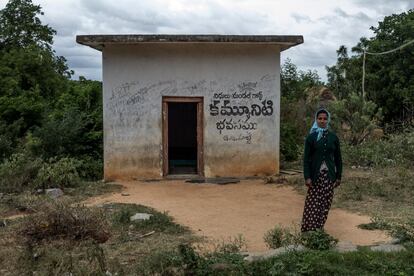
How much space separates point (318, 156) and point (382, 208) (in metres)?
2.70

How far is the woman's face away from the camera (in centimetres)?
644

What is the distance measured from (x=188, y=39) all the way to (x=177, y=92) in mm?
1269

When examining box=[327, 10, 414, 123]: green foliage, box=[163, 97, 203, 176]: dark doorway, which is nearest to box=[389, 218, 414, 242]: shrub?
box=[163, 97, 203, 176]: dark doorway

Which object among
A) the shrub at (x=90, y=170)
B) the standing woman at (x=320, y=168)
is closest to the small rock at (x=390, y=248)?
the standing woman at (x=320, y=168)

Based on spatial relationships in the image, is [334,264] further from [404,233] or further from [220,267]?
[404,233]

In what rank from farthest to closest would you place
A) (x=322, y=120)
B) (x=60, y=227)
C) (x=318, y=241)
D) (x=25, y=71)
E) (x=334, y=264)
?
(x=25, y=71) < (x=322, y=120) < (x=318, y=241) < (x=60, y=227) < (x=334, y=264)

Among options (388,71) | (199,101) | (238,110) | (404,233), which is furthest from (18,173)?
(388,71)

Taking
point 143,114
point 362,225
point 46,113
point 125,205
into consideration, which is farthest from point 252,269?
point 46,113

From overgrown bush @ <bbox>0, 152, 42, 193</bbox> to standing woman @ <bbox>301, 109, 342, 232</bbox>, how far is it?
616 cm

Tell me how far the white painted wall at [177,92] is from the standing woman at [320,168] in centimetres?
575

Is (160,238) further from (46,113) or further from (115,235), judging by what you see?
(46,113)

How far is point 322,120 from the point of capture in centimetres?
645

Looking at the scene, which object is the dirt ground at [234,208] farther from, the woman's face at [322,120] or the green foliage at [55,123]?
the green foliage at [55,123]

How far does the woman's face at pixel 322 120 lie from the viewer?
21.1ft
